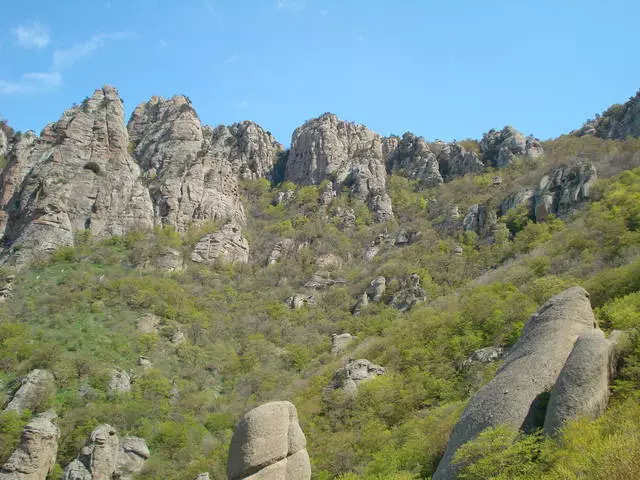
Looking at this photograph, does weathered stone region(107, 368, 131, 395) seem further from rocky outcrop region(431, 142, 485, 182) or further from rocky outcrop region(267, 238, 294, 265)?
rocky outcrop region(431, 142, 485, 182)

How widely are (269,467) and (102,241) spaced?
186 feet

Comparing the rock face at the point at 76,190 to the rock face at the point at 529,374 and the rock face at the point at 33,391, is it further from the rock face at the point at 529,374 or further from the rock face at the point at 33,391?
the rock face at the point at 529,374

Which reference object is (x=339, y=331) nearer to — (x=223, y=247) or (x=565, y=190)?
(x=223, y=247)

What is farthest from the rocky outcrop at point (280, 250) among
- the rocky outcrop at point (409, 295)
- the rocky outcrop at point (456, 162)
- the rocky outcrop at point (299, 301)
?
the rocky outcrop at point (456, 162)

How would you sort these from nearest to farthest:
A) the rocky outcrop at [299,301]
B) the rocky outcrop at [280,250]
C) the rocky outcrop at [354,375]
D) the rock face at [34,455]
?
the rock face at [34,455]
the rocky outcrop at [354,375]
the rocky outcrop at [299,301]
the rocky outcrop at [280,250]

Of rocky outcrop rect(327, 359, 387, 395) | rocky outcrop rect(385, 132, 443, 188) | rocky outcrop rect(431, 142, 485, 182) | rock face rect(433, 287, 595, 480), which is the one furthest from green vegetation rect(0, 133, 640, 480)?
rocky outcrop rect(385, 132, 443, 188)

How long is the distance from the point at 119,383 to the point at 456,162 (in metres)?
62.3

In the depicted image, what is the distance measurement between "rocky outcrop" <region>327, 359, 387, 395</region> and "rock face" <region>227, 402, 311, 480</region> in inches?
863

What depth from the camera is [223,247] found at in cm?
7088

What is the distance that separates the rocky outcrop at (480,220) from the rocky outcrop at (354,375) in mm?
30018

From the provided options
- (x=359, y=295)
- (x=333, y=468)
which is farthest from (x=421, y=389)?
(x=359, y=295)

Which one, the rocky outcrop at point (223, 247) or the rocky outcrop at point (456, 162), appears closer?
the rocky outcrop at point (223, 247)

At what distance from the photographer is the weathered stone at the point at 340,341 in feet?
165

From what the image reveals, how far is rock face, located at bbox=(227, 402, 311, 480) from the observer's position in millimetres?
12445
